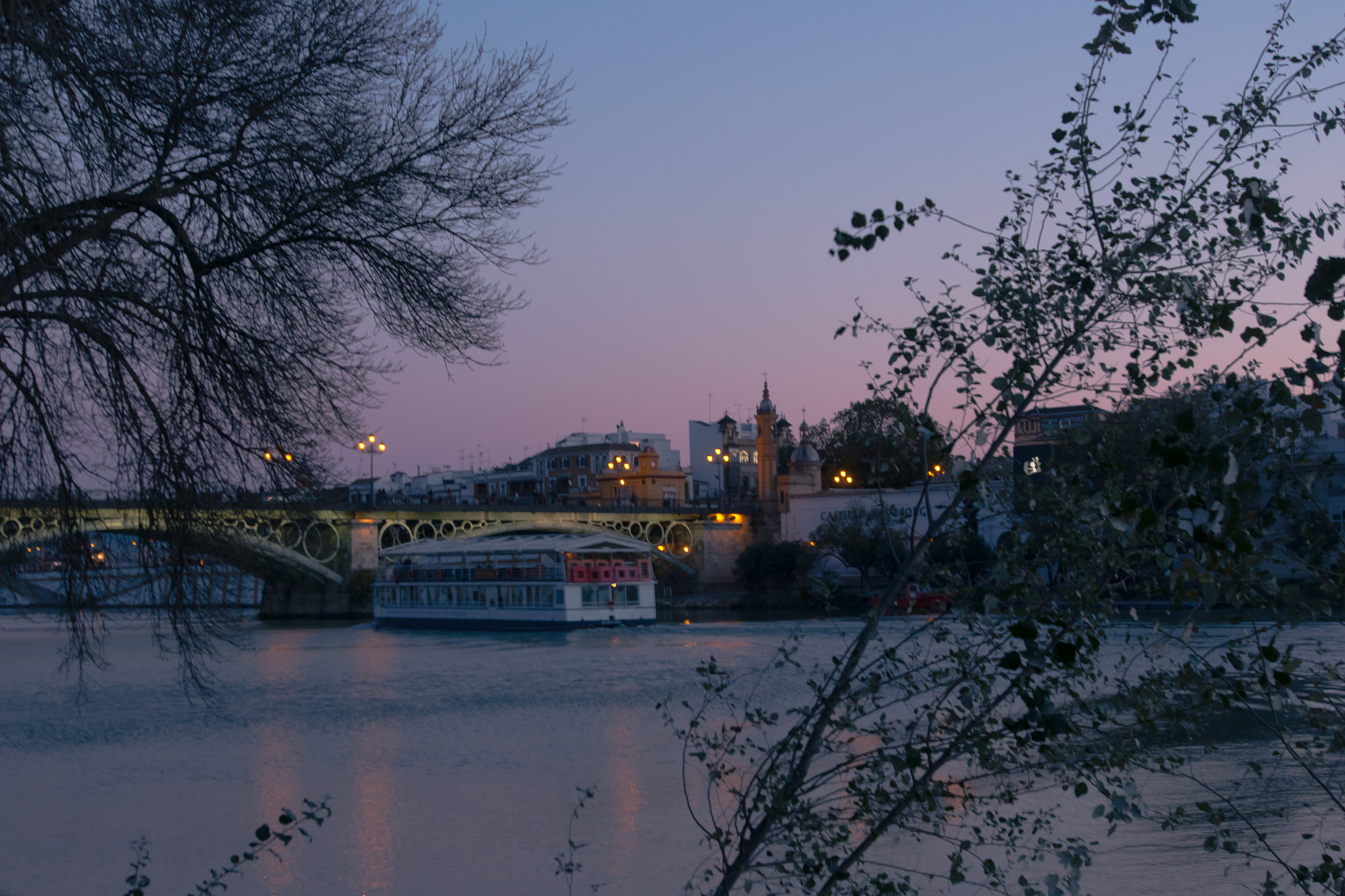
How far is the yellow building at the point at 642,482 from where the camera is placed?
237 ft

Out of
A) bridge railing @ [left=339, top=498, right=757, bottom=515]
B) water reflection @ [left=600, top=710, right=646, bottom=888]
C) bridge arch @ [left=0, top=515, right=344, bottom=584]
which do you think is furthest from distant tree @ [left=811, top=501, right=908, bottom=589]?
bridge arch @ [left=0, top=515, right=344, bottom=584]

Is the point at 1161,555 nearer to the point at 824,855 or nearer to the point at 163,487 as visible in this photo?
the point at 824,855

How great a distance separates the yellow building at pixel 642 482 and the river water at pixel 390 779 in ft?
128

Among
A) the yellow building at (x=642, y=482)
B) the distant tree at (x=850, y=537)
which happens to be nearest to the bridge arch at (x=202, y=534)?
the distant tree at (x=850, y=537)

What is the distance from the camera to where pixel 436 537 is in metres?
50.2

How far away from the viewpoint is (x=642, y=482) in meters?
72.7

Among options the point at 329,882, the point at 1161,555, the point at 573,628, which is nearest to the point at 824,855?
the point at 1161,555

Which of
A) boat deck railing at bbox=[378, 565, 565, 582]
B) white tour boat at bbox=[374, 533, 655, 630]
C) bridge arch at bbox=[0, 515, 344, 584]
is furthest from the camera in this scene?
boat deck railing at bbox=[378, 565, 565, 582]

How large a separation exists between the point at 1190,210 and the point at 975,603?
146 cm

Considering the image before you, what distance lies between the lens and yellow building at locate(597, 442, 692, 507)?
72312 millimetres

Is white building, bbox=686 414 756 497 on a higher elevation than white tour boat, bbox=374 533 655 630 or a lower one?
higher

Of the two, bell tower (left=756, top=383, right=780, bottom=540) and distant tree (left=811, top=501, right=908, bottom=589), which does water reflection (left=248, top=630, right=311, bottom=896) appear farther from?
bell tower (left=756, top=383, right=780, bottom=540)

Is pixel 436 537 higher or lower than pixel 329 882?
higher

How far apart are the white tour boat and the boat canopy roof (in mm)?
41
